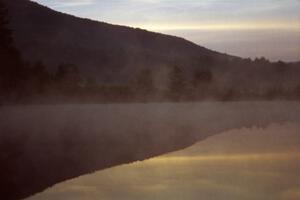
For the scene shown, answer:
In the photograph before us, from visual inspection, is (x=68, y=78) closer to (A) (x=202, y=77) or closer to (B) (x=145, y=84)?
(B) (x=145, y=84)

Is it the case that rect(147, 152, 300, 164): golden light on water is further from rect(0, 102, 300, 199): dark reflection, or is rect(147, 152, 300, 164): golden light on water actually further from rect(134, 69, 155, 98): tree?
rect(134, 69, 155, 98): tree

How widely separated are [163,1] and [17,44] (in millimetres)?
527

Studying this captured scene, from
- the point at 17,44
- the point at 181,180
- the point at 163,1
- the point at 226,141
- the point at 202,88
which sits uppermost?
the point at 163,1

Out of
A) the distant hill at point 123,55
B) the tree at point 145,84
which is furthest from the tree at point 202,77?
the tree at point 145,84

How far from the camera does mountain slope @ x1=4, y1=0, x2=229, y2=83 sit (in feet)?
6.40

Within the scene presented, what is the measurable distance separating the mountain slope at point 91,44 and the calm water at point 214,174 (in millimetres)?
316

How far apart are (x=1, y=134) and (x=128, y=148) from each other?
1.44 ft

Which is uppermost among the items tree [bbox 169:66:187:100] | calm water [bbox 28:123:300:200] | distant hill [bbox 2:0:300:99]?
distant hill [bbox 2:0:300:99]

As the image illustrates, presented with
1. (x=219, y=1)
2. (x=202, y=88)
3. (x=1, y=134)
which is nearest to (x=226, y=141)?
(x=202, y=88)

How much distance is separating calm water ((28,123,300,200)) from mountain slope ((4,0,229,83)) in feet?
1.04

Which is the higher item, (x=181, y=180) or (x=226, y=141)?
(x=226, y=141)

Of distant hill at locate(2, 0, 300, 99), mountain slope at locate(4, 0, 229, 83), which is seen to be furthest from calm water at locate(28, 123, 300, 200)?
mountain slope at locate(4, 0, 229, 83)

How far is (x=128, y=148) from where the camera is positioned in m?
1.98

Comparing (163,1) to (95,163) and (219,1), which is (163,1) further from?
(95,163)
